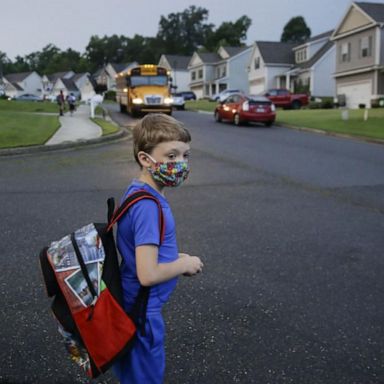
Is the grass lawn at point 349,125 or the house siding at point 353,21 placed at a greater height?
the house siding at point 353,21

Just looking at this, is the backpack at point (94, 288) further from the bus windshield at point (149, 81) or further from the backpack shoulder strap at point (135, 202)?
the bus windshield at point (149, 81)

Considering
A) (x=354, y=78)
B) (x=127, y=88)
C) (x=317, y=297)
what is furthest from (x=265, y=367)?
(x=354, y=78)

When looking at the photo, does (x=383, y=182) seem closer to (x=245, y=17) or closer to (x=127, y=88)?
(x=127, y=88)

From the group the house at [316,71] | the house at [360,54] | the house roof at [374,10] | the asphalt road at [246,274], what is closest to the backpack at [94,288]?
the asphalt road at [246,274]

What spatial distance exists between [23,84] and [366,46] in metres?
102

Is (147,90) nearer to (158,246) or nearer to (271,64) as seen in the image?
(158,246)

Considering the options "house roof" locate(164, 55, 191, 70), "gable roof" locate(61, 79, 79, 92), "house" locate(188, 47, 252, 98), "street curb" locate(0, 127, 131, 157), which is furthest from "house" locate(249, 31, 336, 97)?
"gable roof" locate(61, 79, 79, 92)

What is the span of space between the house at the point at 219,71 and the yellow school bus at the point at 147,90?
45.2m

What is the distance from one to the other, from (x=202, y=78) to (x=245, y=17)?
60513mm

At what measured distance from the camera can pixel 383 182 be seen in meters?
10.2

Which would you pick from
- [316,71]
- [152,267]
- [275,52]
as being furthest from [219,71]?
Answer: [152,267]

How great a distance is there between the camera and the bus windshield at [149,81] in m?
31.6

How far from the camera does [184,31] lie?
152250 millimetres

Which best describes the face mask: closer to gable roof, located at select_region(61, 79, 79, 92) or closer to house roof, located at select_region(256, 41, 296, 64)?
house roof, located at select_region(256, 41, 296, 64)
